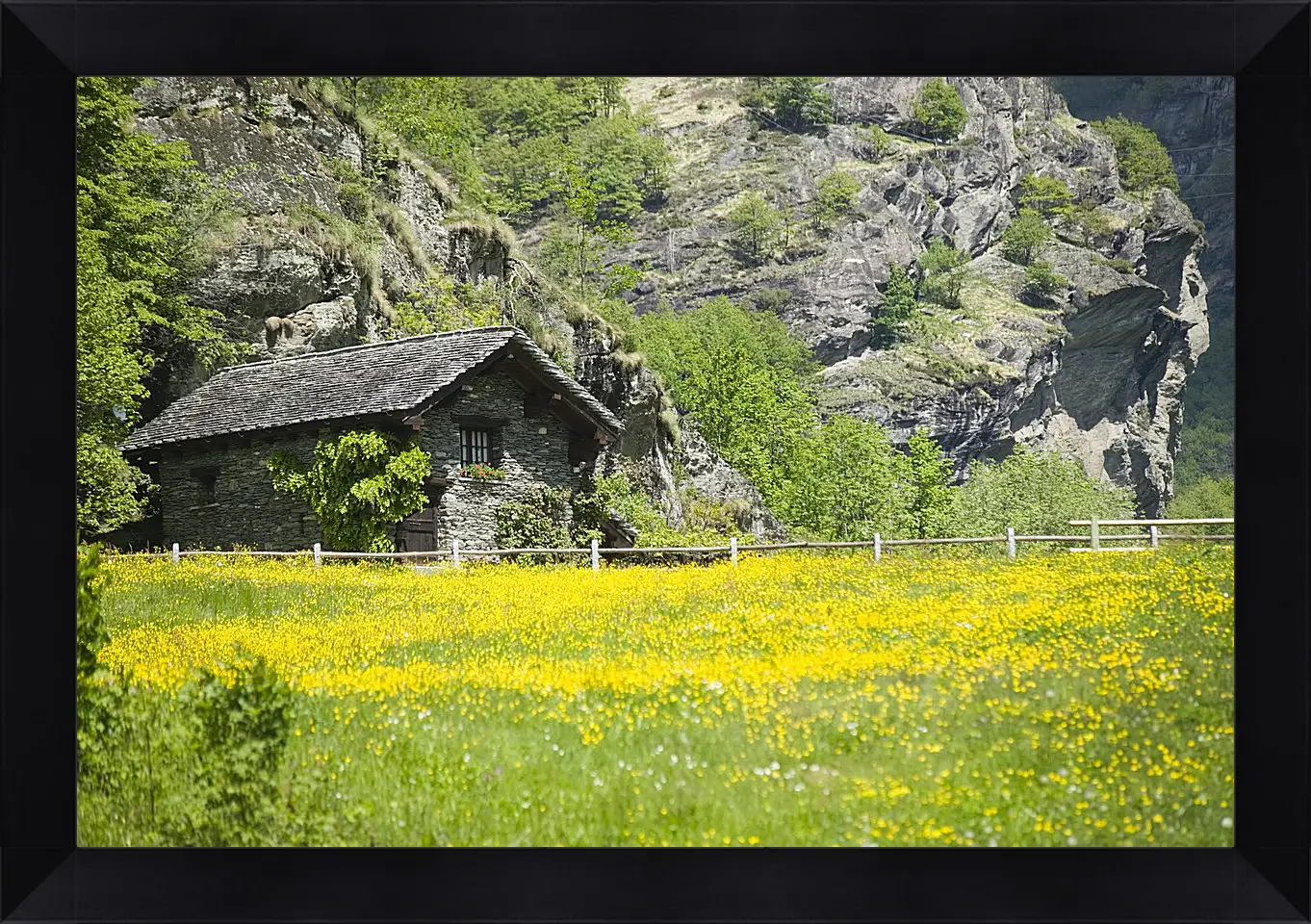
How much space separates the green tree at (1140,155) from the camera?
36.3ft

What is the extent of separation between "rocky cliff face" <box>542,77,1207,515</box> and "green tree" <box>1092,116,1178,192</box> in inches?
7.4

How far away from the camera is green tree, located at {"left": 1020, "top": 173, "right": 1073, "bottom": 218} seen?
50.9 feet

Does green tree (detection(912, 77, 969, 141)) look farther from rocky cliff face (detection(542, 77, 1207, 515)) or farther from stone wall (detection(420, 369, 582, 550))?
stone wall (detection(420, 369, 582, 550))

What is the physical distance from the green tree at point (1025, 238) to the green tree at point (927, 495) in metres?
8.13

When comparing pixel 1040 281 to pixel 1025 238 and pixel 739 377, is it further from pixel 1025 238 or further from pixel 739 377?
pixel 739 377

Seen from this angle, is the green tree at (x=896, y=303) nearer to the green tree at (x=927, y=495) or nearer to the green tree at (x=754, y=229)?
the green tree at (x=754, y=229)

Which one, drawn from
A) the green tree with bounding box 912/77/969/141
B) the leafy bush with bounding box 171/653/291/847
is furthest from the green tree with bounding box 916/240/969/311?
the leafy bush with bounding box 171/653/291/847

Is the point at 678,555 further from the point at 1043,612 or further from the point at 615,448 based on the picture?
the point at 1043,612

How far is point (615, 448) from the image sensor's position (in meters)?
9.72

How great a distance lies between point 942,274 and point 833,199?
13.0 ft
